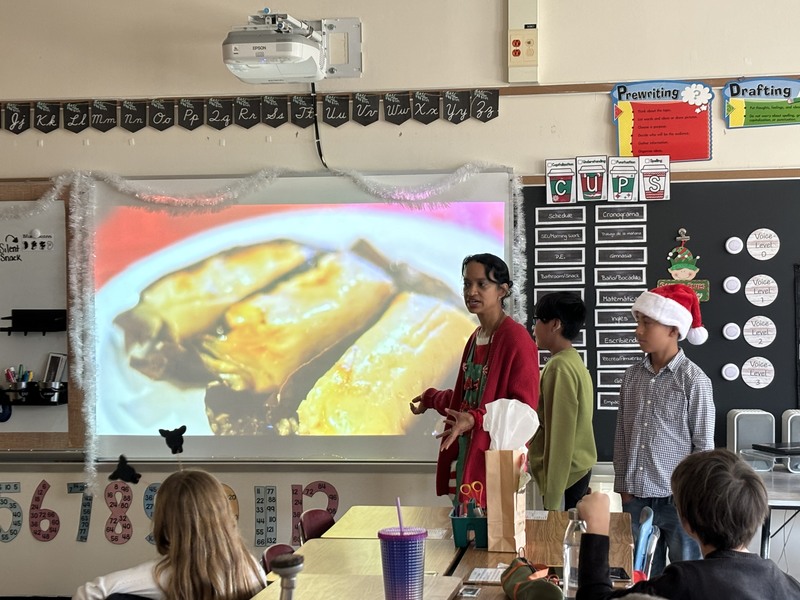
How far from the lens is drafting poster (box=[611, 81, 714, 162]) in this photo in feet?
13.9

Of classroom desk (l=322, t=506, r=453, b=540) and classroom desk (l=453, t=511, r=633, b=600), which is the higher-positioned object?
classroom desk (l=453, t=511, r=633, b=600)

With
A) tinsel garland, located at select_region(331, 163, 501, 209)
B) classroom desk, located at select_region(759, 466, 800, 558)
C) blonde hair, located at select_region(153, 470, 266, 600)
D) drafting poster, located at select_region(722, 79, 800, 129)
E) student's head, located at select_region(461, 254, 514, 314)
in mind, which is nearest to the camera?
blonde hair, located at select_region(153, 470, 266, 600)

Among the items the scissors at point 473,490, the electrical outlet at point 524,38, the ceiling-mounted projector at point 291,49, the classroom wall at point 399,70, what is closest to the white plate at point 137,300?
the classroom wall at point 399,70

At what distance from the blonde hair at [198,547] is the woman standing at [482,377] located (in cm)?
91

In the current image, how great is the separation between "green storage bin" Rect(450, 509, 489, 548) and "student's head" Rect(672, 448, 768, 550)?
0.74 meters

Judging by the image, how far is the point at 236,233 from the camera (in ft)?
14.8

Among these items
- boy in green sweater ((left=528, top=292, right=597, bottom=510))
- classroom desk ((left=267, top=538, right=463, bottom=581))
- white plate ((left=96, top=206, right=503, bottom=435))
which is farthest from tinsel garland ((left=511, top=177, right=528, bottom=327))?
classroom desk ((left=267, top=538, right=463, bottom=581))

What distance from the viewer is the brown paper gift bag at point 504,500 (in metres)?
2.47

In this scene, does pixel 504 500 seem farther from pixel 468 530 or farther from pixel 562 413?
pixel 562 413

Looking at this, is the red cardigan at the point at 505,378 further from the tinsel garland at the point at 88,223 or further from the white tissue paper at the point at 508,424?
the tinsel garland at the point at 88,223

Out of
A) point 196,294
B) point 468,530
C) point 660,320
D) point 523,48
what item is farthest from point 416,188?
point 468,530

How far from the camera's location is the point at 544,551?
2535 mm

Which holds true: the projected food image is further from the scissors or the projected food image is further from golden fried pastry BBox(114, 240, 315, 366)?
the scissors

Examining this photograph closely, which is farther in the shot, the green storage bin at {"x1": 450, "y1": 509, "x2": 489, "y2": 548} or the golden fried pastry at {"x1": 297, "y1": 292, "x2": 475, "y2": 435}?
the golden fried pastry at {"x1": 297, "y1": 292, "x2": 475, "y2": 435}
